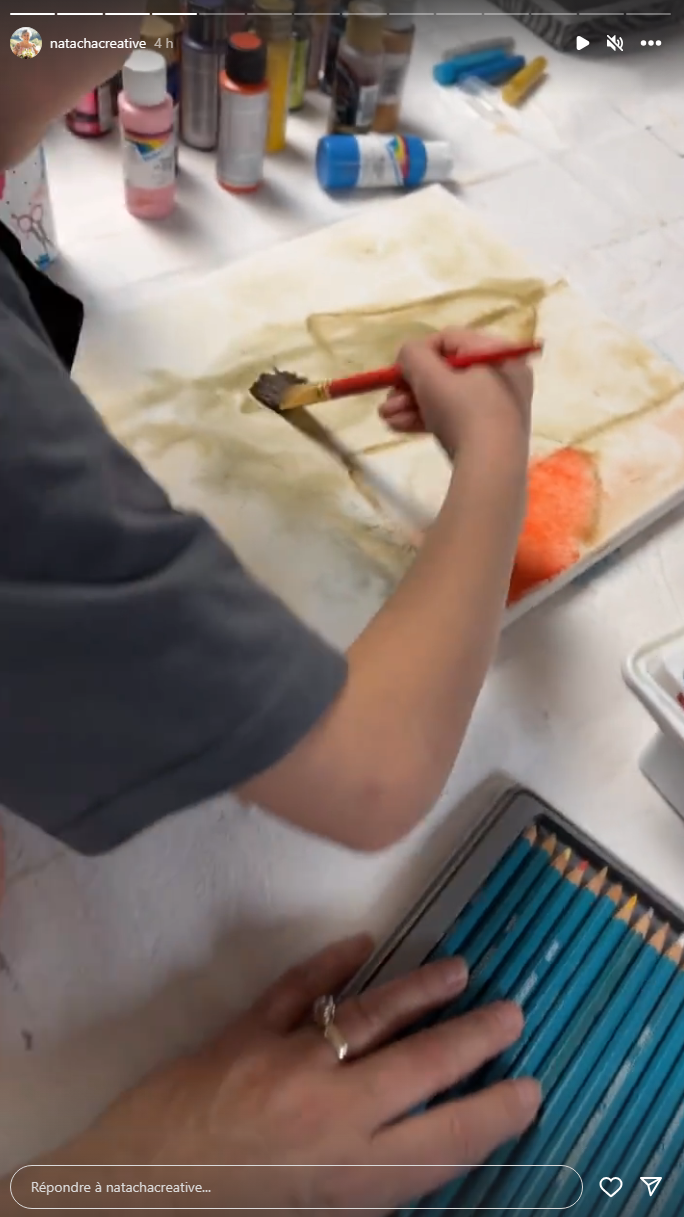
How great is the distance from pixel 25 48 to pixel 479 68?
831mm

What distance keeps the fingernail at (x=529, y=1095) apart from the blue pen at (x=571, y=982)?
0.04 feet

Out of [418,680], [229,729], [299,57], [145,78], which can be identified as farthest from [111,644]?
[299,57]

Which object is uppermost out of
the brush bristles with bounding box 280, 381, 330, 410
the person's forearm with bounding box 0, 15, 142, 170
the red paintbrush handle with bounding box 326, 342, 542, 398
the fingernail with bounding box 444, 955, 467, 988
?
the person's forearm with bounding box 0, 15, 142, 170

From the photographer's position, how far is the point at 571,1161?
17.7 inches

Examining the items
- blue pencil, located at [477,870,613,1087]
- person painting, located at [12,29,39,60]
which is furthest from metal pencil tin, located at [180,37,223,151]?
blue pencil, located at [477,870,613,1087]

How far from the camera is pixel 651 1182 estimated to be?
449 mm

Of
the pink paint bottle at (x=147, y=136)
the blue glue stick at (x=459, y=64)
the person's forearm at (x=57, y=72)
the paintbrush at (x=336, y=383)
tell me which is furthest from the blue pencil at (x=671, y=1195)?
the blue glue stick at (x=459, y=64)

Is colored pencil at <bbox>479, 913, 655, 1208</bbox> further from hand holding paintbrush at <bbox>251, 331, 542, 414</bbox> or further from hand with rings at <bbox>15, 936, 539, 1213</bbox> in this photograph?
hand holding paintbrush at <bbox>251, 331, 542, 414</bbox>

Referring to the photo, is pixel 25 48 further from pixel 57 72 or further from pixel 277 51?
pixel 277 51

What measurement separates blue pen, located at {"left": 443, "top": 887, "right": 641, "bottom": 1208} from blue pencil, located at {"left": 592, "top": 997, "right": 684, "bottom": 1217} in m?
0.04

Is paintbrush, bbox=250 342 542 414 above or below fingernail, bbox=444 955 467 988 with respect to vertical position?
above

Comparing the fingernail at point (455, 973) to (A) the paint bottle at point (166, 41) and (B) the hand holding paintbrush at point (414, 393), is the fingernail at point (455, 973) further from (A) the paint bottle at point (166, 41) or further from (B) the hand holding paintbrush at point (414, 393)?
(A) the paint bottle at point (166, 41)

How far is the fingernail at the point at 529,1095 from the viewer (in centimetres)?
45

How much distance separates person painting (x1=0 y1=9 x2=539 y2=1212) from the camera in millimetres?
365
